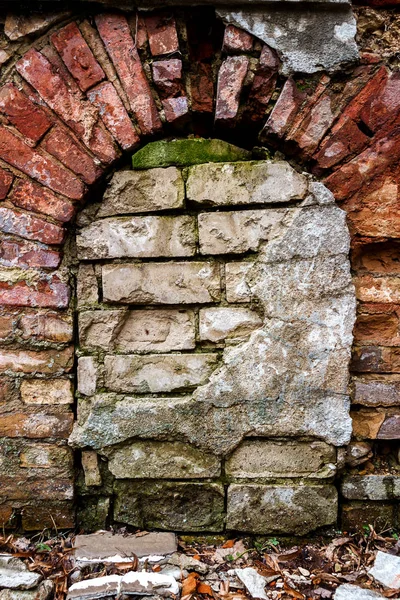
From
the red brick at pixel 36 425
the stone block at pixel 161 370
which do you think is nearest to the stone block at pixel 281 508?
the stone block at pixel 161 370

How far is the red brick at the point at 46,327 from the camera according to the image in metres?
1.77

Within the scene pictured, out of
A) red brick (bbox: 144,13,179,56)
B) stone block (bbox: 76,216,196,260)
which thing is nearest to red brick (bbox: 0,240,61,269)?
stone block (bbox: 76,216,196,260)

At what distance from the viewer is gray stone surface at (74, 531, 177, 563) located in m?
1.70

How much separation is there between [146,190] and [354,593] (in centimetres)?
167

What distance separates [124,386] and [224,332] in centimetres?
47

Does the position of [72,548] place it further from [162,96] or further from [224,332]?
[162,96]

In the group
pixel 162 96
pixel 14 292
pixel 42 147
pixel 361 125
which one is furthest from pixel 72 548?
pixel 361 125

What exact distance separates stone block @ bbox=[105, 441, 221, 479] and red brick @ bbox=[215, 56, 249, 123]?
52.6 inches

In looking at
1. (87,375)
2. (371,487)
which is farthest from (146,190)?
(371,487)

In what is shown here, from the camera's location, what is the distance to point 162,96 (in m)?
1.72

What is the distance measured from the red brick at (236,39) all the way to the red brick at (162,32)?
19 centimetres

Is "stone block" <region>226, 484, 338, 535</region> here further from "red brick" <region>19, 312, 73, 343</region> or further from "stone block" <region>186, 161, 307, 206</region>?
"stone block" <region>186, 161, 307, 206</region>

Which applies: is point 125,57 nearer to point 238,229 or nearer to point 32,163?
point 32,163

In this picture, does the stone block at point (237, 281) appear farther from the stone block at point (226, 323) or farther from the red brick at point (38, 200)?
the red brick at point (38, 200)
